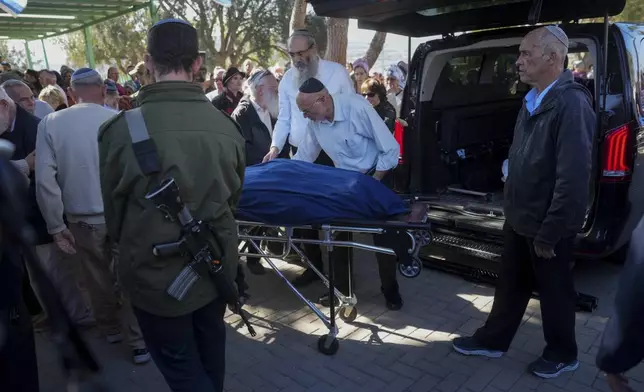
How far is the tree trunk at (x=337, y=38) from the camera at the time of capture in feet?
33.9

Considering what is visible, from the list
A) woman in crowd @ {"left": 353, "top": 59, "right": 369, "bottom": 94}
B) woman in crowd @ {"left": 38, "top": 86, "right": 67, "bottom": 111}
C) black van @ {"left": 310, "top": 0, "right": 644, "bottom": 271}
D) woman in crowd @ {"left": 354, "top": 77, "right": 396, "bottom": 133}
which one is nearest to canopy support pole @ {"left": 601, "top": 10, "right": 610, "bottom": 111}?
black van @ {"left": 310, "top": 0, "right": 644, "bottom": 271}

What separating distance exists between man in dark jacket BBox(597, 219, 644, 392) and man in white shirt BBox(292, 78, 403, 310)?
233 cm

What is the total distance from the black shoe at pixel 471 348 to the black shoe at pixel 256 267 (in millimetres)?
2091

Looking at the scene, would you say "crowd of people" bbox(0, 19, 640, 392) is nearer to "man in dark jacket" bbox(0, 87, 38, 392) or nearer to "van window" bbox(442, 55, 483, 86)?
"man in dark jacket" bbox(0, 87, 38, 392)

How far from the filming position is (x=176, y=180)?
1.89 meters

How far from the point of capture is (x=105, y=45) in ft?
99.7

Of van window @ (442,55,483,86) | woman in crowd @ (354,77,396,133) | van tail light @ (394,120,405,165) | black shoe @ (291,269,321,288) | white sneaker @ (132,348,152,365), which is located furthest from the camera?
woman in crowd @ (354,77,396,133)

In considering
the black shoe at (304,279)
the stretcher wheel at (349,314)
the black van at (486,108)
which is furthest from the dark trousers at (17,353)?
the black van at (486,108)

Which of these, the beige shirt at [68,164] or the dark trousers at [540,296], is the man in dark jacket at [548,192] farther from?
the beige shirt at [68,164]

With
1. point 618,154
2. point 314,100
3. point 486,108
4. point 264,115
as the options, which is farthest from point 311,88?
point 486,108

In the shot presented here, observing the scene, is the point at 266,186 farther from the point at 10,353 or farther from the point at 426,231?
the point at 10,353

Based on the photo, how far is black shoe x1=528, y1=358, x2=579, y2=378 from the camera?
2961 mm

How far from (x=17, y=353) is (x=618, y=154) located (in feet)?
12.2

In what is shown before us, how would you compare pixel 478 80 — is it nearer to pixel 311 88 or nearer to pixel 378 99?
pixel 378 99
